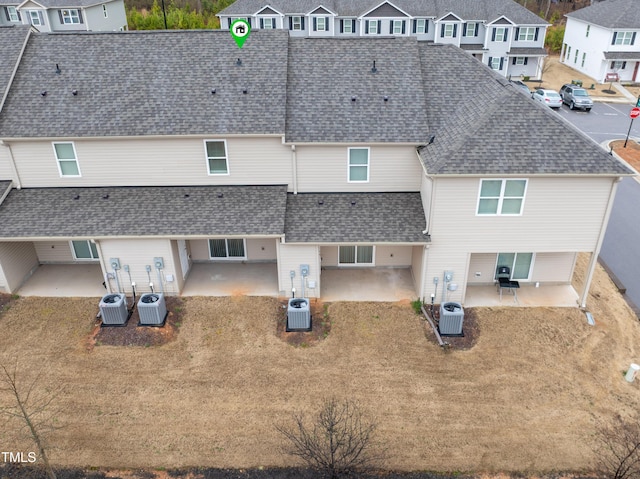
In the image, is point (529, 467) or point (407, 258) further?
point (407, 258)

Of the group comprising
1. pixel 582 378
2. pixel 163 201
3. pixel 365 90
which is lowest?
pixel 582 378

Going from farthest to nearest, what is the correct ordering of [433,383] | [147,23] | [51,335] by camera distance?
[147,23] < [51,335] < [433,383]

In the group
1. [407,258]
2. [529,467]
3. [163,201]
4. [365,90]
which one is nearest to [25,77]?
[163,201]

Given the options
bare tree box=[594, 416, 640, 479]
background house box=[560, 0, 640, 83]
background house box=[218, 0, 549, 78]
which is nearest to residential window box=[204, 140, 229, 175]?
bare tree box=[594, 416, 640, 479]

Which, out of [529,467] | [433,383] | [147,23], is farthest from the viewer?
[147,23]

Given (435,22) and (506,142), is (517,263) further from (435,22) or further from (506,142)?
(435,22)

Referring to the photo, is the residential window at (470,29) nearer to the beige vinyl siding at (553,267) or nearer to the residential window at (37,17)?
the beige vinyl siding at (553,267)

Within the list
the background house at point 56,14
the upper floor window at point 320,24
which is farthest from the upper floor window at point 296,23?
the background house at point 56,14

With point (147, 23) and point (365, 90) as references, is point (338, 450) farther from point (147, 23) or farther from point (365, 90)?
point (147, 23)

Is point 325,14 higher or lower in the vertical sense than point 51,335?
higher
